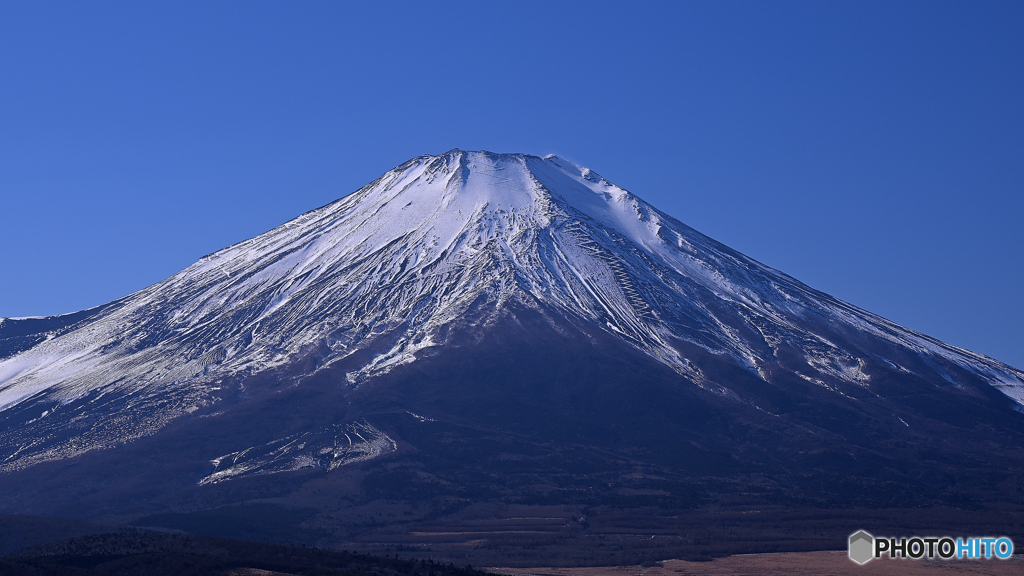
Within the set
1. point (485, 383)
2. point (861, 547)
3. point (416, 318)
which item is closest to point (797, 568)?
point (861, 547)

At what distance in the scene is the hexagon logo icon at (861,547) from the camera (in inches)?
2336

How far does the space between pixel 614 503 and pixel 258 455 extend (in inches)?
1118

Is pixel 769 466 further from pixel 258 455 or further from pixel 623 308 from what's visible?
pixel 258 455

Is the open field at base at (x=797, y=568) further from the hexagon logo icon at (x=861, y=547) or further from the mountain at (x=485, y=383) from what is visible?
the mountain at (x=485, y=383)

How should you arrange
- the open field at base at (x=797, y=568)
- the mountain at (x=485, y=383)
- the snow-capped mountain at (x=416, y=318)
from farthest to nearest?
the snow-capped mountain at (x=416, y=318), the mountain at (x=485, y=383), the open field at base at (x=797, y=568)

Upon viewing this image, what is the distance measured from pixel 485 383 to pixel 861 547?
1643 inches

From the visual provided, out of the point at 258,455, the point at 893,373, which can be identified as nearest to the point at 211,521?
the point at 258,455

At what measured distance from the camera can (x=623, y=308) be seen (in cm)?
11206

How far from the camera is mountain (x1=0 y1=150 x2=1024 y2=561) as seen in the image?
79.9 metres

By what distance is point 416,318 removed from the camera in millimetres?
108062

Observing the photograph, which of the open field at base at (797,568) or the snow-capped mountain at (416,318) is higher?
the snow-capped mountain at (416,318)

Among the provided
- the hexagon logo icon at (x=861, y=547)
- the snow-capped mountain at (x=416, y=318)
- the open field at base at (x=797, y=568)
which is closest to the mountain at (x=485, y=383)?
the snow-capped mountain at (x=416, y=318)

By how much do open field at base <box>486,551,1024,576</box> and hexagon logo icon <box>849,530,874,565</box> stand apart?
16.8 inches

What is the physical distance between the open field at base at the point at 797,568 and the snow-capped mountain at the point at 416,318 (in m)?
30.9
